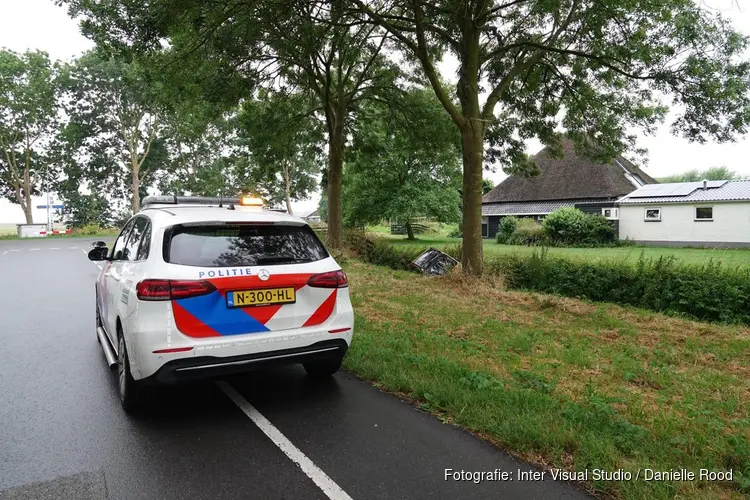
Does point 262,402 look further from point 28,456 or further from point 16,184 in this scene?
point 16,184

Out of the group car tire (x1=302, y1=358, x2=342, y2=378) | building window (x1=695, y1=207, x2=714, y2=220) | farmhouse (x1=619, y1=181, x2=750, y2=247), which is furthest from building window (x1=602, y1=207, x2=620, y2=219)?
car tire (x1=302, y1=358, x2=342, y2=378)

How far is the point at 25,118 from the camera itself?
40312 millimetres

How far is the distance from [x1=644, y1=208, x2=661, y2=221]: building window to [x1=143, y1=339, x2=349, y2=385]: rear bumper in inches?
1273

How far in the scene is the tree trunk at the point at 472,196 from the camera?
1120 cm

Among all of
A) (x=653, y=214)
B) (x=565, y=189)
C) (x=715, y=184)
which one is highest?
(x=565, y=189)

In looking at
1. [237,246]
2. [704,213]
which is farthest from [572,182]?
[237,246]

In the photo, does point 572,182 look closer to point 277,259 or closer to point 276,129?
point 276,129

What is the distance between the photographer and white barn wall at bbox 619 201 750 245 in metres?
26.8

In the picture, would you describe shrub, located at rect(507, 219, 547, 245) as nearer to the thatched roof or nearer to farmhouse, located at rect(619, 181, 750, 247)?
the thatched roof

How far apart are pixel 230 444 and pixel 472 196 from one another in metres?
9.07

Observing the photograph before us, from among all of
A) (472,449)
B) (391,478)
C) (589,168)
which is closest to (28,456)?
(391,478)

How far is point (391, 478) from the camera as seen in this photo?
9.66 ft

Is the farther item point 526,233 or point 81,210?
point 81,210

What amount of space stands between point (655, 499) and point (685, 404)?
1883 mm
